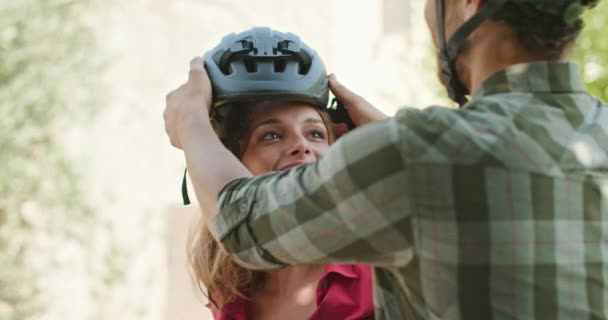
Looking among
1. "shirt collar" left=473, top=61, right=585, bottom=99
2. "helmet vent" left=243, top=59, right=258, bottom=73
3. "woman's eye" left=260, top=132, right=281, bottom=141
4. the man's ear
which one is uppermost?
the man's ear

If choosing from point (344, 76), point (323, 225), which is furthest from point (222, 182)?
point (344, 76)

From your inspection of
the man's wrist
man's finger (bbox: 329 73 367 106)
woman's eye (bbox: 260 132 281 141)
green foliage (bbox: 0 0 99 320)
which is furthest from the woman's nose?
green foliage (bbox: 0 0 99 320)

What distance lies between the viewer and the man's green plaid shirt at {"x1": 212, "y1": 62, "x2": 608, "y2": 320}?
1.42 meters

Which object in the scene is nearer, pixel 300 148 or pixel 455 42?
pixel 455 42

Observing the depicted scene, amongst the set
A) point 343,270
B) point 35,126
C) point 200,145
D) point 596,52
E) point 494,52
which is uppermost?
point 494,52

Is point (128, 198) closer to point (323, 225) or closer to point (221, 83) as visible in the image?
point (221, 83)

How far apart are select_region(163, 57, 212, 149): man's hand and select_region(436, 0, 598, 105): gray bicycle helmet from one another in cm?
58

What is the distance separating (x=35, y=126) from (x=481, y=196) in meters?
7.12

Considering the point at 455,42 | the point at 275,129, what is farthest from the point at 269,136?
the point at 455,42

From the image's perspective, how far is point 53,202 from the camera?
8.16 m

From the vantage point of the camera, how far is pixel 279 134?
281 centimetres

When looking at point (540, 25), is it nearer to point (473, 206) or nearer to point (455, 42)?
point (455, 42)

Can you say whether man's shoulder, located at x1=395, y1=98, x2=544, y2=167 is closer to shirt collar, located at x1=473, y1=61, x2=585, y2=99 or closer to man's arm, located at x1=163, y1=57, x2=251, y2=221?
shirt collar, located at x1=473, y1=61, x2=585, y2=99

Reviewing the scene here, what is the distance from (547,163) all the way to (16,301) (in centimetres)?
705
